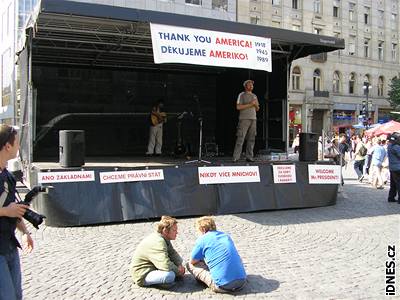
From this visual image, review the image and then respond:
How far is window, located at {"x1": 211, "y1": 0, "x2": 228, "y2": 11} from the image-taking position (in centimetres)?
3503

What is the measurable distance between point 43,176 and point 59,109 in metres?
8.07

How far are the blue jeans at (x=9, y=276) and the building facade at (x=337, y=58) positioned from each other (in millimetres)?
33168

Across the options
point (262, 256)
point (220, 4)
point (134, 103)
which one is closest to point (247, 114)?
point (262, 256)

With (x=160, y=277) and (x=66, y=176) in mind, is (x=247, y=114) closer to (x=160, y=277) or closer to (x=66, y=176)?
(x=66, y=176)

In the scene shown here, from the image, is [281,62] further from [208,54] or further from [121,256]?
[121,256]

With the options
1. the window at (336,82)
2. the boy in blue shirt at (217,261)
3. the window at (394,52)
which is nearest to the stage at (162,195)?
the boy in blue shirt at (217,261)

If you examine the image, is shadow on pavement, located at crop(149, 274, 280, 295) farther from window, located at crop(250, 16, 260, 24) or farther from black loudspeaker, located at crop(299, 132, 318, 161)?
window, located at crop(250, 16, 260, 24)

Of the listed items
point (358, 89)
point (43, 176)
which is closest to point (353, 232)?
point (43, 176)

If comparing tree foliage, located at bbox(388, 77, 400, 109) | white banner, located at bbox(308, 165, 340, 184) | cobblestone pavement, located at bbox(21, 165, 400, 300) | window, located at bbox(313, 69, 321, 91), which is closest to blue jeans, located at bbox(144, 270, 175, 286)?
cobblestone pavement, located at bbox(21, 165, 400, 300)

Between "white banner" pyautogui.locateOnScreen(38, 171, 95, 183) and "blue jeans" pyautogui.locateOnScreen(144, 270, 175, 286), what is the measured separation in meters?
3.80

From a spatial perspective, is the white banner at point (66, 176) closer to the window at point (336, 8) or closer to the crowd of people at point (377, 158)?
the crowd of people at point (377, 158)

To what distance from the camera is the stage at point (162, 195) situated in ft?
28.5

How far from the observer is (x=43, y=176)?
27.8 ft

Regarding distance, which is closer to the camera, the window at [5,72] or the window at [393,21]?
the window at [5,72]
